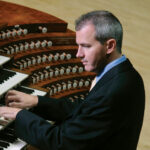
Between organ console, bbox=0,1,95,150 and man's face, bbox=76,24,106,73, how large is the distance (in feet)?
4.95

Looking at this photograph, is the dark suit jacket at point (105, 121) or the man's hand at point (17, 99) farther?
the man's hand at point (17, 99)

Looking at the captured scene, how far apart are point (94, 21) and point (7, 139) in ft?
3.34

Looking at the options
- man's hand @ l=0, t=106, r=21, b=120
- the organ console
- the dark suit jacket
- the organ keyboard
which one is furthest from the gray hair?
the organ console

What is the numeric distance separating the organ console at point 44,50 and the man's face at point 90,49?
151cm

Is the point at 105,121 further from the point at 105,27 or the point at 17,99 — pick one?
the point at 17,99

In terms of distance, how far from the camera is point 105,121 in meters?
1.63

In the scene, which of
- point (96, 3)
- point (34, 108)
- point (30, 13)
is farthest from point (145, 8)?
point (34, 108)

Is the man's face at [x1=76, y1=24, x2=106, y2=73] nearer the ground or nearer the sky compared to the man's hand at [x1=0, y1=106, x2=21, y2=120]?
nearer the sky

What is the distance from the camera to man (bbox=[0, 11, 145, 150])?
163cm

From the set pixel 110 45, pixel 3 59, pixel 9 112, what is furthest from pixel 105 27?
pixel 3 59

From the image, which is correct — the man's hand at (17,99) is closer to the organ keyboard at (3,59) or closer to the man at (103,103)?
the man at (103,103)

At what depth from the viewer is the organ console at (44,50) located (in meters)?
3.42

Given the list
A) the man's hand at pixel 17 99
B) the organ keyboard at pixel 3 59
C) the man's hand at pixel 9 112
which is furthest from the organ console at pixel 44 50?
the man's hand at pixel 9 112

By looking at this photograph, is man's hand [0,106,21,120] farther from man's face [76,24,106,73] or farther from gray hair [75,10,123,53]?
gray hair [75,10,123,53]
